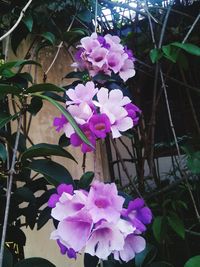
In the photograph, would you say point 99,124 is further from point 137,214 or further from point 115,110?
point 137,214

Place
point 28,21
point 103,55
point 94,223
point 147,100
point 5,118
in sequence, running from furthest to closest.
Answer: point 147,100
point 28,21
point 103,55
point 5,118
point 94,223

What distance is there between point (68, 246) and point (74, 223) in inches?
1.4

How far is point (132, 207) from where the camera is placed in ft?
1.62

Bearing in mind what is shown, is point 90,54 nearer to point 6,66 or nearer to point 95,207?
point 6,66

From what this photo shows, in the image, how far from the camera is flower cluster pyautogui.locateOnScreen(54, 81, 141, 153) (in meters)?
0.55

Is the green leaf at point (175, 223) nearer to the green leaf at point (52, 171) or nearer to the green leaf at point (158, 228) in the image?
the green leaf at point (158, 228)

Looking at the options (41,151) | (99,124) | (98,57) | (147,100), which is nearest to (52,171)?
(41,151)

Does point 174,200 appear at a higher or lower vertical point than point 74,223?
lower

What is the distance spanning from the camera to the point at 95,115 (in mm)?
552

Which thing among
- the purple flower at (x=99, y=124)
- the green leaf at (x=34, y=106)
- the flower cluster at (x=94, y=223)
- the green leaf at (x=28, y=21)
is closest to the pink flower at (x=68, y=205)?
the flower cluster at (x=94, y=223)

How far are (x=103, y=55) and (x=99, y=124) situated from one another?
273 mm

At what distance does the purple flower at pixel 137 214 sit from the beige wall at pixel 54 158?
0.78m

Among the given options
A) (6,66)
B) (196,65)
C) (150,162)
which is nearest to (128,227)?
(6,66)

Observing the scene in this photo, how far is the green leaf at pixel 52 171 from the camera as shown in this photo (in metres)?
0.63
